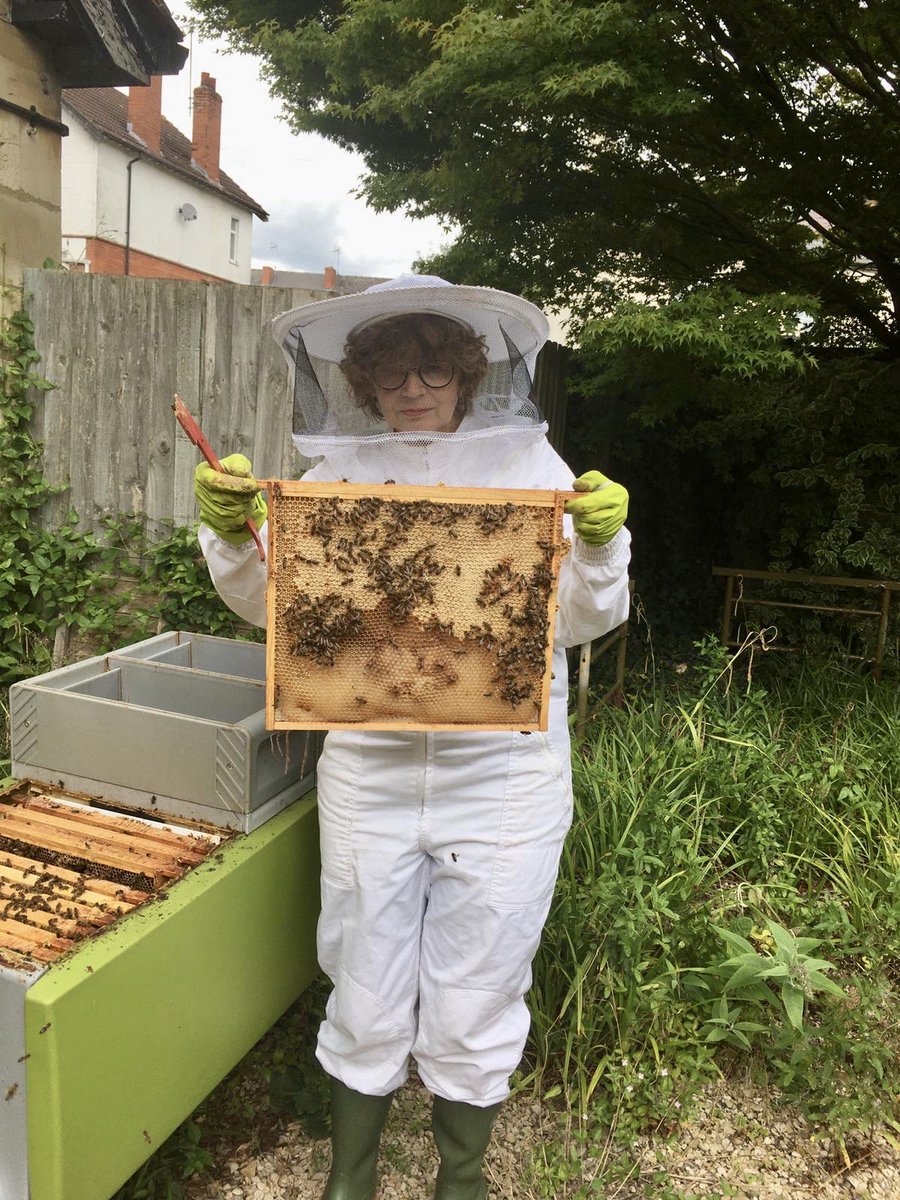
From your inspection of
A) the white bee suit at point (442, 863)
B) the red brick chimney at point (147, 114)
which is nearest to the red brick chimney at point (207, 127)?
the red brick chimney at point (147, 114)

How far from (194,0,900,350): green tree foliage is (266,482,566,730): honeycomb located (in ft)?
8.15

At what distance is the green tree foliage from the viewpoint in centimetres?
356

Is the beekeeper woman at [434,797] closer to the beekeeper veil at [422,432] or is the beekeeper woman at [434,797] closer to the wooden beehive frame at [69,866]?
the beekeeper veil at [422,432]

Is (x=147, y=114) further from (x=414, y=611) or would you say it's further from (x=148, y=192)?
(x=414, y=611)

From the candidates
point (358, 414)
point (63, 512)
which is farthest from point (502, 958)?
point (63, 512)

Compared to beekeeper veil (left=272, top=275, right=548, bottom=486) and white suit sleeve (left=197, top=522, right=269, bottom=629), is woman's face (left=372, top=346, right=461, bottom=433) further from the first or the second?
white suit sleeve (left=197, top=522, right=269, bottom=629)

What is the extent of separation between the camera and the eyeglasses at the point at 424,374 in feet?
6.35

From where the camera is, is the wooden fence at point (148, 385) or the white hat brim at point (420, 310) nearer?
the white hat brim at point (420, 310)

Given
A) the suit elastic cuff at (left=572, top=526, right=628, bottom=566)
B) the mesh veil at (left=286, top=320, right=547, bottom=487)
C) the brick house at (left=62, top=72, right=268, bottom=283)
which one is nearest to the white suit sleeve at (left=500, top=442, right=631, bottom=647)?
the suit elastic cuff at (left=572, top=526, right=628, bottom=566)

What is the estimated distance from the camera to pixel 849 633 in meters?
5.21

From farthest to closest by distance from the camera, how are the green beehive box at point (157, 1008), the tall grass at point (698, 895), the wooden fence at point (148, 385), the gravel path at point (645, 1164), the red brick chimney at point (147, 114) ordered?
1. the red brick chimney at point (147, 114)
2. the wooden fence at point (148, 385)
3. the tall grass at point (698, 895)
4. the gravel path at point (645, 1164)
5. the green beehive box at point (157, 1008)

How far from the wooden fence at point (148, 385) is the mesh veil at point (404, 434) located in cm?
193

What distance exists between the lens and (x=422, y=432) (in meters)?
1.82

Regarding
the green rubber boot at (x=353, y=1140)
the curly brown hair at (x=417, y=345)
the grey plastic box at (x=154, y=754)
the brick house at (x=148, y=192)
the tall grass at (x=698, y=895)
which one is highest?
the brick house at (x=148, y=192)
